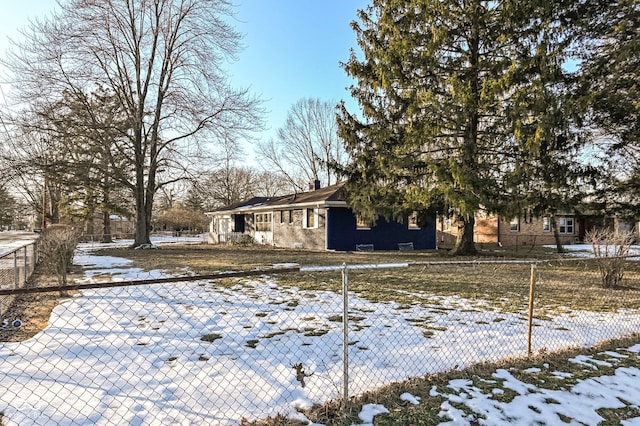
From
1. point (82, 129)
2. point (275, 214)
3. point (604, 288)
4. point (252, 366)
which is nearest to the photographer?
point (252, 366)

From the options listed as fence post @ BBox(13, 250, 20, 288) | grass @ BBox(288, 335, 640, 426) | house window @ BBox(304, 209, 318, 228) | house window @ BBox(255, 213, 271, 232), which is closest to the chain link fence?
grass @ BBox(288, 335, 640, 426)

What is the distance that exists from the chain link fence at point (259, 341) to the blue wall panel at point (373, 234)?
11861 millimetres

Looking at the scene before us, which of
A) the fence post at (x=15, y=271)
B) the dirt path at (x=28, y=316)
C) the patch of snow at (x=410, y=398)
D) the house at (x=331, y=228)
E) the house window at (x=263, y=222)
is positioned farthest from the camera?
the house window at (x=263, y=222)

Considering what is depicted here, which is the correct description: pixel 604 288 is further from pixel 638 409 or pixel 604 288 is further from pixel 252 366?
pixel 252 366

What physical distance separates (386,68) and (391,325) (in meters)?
11.8

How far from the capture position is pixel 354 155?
16391 millimetres

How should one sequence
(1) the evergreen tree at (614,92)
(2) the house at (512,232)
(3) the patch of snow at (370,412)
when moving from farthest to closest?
(2) the house at (512,232) → (1) the evergreen tree at (614,92) → (3) the patch of snow at (370,412)

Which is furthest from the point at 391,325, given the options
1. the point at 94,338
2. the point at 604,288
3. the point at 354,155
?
the point at 354,155

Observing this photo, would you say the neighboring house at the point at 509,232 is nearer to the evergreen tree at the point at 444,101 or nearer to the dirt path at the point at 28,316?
the evergreen tree at the point at 444,101

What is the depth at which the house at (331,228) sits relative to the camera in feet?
67.5

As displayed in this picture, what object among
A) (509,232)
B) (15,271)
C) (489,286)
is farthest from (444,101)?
(509,232)

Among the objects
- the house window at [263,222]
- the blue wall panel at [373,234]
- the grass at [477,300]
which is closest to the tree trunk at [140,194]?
the house window at [263,222]

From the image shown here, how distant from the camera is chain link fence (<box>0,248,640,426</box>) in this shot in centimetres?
321

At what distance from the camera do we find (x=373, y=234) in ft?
70.2
